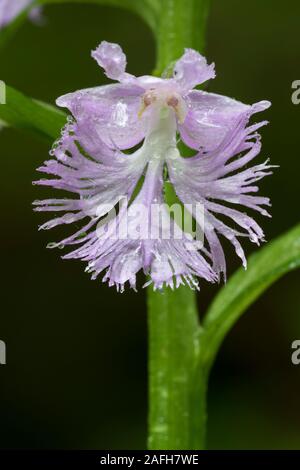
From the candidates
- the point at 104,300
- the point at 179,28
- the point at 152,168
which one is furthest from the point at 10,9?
the point at 104,300

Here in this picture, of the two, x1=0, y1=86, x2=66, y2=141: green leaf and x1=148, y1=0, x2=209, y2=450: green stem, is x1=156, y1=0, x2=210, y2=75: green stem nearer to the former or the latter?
x1=148, y1=0, x2=209, y2=450: green stem

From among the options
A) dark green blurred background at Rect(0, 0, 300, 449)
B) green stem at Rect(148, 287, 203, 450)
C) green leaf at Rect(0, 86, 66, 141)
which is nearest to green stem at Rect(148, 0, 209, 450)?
green stem at Rect(148, 287, 203, 450)

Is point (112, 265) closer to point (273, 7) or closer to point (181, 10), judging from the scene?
point (181, 10)

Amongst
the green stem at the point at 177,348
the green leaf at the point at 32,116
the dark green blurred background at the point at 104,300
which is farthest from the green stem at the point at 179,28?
the dark green blurred background at the point at 104,300

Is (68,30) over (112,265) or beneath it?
over

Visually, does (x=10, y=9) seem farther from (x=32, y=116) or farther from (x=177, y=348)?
(x=177, y=348)

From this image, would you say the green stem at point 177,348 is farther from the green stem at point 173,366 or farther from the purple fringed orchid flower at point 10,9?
the purple fringed orchid flower at point 10,9

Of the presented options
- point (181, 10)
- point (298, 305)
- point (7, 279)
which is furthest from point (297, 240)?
point (7, 279)
